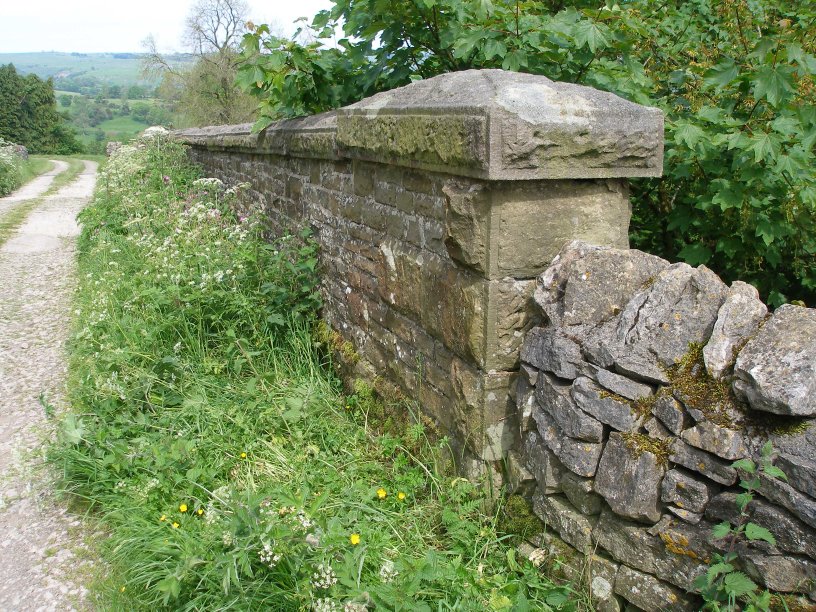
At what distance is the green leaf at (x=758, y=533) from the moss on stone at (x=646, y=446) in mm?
334

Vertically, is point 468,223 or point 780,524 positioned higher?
point 468,223

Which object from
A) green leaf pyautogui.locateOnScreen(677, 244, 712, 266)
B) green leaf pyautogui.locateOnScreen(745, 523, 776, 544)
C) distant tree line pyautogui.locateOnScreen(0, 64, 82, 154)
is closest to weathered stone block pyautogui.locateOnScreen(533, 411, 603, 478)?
green leaf pyautogui.locateOnScreen(745, 523, 776, 544)

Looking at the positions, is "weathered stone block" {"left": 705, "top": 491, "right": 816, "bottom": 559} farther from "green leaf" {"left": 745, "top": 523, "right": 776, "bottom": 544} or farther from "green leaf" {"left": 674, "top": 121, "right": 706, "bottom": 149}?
"green leaf" {"left": 674, "top": 121, "right": 706, "bottom": 149}

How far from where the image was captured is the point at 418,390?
332 cm

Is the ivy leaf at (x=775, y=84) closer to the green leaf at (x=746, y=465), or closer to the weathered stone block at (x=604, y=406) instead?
the weathered stone block at (x=604, y=406)

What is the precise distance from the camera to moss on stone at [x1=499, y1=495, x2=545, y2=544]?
100 inches

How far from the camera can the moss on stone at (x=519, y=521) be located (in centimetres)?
255

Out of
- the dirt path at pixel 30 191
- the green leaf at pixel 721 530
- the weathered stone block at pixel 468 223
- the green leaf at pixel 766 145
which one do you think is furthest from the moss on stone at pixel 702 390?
the dirt path at pixel 30 191

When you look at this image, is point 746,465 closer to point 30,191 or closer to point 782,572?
point 782,572

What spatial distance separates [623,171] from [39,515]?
127 inches

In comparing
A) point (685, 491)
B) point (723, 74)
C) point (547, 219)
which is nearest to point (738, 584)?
point (685, 491)

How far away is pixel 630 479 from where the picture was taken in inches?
82.0

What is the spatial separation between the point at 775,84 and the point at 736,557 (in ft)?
6.61

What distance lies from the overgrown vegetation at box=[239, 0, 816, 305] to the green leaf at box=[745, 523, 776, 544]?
177 centimetres
